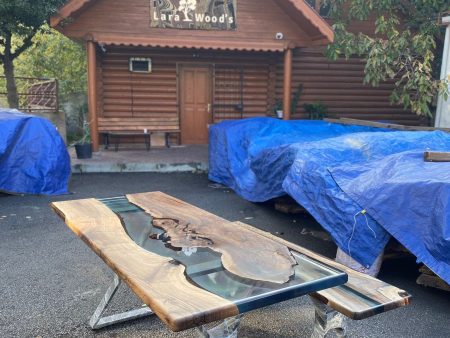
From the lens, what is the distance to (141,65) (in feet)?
35.5

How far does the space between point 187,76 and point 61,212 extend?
8774mm

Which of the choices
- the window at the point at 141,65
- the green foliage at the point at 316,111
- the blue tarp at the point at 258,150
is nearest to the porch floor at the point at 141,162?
the blue tarp at the point at 258,150

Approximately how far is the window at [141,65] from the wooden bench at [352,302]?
9.50 metres

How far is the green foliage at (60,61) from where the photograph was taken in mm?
16500

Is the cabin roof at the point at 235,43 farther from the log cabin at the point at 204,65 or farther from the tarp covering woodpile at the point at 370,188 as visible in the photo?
the tarp covering woodpile at the point at 370,188

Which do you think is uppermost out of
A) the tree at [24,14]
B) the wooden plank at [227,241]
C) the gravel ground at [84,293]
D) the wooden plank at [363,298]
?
→ the tree at [24,14]

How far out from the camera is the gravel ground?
2848mm

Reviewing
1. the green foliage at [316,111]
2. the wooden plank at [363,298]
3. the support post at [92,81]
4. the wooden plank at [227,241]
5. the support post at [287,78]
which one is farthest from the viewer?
the green foliage at [316,111]

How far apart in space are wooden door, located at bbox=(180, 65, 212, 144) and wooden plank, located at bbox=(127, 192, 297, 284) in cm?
832

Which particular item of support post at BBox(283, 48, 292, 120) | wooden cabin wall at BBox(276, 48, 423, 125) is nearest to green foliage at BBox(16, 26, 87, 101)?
wooden cabin wall at BBox(276, 48, 423, 125)

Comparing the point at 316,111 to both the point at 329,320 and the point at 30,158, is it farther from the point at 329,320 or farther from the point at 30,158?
the point at 329,320

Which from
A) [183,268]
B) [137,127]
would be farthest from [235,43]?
[183,268]

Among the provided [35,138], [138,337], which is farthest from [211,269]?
[35,138]

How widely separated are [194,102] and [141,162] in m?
3.36
